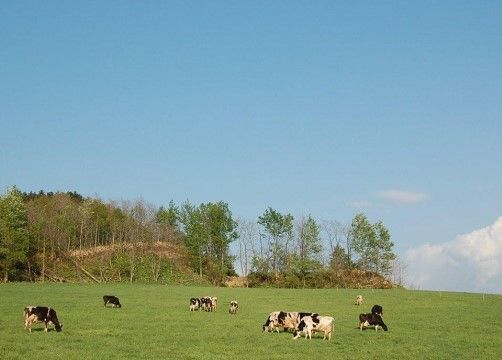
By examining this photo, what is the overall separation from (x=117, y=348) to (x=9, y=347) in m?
4.19

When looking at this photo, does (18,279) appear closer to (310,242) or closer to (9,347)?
(310,242)

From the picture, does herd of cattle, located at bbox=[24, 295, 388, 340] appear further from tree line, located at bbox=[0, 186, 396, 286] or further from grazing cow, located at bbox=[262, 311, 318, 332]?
tree line, located at bbox=[0, 186, 396, 286]

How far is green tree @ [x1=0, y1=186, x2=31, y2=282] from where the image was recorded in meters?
89.0

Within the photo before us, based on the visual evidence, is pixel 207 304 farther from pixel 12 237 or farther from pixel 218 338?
pixel 12 237

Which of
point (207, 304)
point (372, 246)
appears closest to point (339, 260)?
point (372, 246)

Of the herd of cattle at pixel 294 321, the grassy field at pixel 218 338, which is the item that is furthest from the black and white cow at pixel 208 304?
the herd of cattle at pixel 294 321

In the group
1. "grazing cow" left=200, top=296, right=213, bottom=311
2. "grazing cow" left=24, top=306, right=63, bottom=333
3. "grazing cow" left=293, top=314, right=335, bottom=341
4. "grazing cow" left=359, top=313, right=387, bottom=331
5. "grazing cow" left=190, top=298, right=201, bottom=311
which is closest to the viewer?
"grazing cow" left=293, top=314, right=335, bottom=341

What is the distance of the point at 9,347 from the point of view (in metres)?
22.5

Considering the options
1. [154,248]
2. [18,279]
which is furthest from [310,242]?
[18,279]

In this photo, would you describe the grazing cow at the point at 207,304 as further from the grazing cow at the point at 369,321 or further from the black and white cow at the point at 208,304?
the grazing cow at the point at 369,321

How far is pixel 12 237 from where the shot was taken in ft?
296

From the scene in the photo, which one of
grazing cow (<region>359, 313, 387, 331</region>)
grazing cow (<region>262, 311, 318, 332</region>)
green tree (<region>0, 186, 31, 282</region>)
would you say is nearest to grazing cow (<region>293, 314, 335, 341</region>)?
grazing cow (<region>262, 311, 318, 332</region>)

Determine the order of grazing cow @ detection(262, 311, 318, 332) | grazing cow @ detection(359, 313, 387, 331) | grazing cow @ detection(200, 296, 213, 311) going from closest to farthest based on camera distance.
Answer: grazing cow @ detection(262, 311, 318, 332)
grazing cow @ detection(359, 313, 387, 331)
grazing cow @ detection(200, 296, 213, 311)

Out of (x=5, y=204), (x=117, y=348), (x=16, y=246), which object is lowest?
(x=117, y=348)
